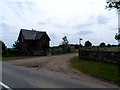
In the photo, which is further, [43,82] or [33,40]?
[33,40]

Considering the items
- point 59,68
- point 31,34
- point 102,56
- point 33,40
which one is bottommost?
point 59,68

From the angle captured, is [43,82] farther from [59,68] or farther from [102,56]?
[102,56]

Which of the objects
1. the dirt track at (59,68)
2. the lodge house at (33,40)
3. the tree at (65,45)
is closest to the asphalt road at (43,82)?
the dirt track at (59,68)

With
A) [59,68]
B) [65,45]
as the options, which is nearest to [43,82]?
[59,68]

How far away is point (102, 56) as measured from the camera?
32.0 m

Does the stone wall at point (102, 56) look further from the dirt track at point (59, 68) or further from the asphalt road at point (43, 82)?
the asphalt road at point (43, 82)

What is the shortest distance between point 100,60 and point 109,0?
7376 mm

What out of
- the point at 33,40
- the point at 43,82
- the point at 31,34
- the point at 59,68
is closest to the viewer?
the point at 43,82

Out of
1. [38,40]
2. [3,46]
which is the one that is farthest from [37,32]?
[3,46]

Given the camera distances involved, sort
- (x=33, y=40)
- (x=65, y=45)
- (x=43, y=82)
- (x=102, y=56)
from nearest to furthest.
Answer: (x=43, y=82) < (x=102, y=56) < (x=65, y=45) < (x=33, y=40)

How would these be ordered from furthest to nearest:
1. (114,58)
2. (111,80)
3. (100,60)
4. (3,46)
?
1. (3,46)
2. (100,60)
3. (114,58)
4. (111,80)

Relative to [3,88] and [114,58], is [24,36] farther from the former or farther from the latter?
[3,88]

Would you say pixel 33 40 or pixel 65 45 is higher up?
pixel 33 40

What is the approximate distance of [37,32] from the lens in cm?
7900
